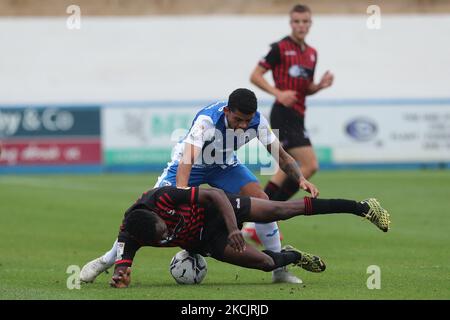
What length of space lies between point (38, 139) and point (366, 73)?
13718 millimetres

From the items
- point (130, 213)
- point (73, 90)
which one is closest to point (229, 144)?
point (130, 213)

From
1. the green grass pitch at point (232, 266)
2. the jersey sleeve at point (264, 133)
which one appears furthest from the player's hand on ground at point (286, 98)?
the jersey sleeve at point (264, 133)

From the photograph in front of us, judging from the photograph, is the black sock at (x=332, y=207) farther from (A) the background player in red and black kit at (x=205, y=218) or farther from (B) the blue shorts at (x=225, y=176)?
(B) the blue shorts at (x=225, y=176)

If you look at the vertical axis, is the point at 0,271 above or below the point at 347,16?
below

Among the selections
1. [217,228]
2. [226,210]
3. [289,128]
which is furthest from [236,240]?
[289,128]

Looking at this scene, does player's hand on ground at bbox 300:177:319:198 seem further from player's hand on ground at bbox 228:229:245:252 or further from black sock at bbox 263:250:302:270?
player's hand on ground at bbox 228:229:245:252

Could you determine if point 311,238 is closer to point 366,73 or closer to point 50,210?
point 50,210

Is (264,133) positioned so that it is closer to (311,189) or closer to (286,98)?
(311,189)

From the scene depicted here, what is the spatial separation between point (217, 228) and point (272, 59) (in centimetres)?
484

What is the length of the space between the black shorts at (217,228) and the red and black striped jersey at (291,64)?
181 inches

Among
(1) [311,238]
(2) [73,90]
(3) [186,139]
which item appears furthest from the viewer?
(2) [73,90]

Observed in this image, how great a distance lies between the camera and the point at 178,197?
29.9ft

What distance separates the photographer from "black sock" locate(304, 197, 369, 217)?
9297mm

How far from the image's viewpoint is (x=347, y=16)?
37750 millimetres
